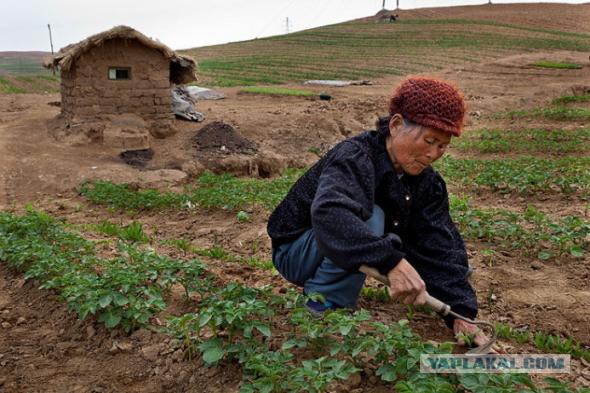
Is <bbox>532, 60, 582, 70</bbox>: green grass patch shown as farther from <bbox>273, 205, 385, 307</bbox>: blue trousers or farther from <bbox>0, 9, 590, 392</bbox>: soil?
<bbox>273, 205, 385, 307</bbox>: blue trousers

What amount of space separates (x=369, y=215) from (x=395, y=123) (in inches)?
18.0

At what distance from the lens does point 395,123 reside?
110 inches

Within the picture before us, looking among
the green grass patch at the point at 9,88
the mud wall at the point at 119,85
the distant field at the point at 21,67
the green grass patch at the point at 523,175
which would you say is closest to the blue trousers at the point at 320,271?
the green grass patch at the point at 523,175

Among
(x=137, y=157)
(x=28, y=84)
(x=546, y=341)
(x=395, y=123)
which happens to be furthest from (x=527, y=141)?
(x=28, y=84)

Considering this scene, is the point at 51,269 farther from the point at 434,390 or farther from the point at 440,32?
the point at 440,32

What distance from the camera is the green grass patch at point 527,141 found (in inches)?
367

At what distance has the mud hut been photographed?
379 inches

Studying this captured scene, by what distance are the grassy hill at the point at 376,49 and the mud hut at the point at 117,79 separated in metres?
9.32

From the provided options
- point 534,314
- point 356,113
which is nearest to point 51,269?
point 534,314

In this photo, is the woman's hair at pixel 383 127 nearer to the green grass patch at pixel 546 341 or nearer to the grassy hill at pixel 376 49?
the green grass patch at pixel 546 341

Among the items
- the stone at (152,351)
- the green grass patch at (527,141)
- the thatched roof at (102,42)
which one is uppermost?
the thatched roof at (102,42)

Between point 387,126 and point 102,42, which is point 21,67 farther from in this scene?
point 387,126

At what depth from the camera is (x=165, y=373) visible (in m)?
2.86

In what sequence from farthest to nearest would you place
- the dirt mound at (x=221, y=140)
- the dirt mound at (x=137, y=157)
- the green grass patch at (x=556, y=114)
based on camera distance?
the green grass patch at (x=556, y=114) → the dirt mound at (x=221, y=140) → the dirt mound at (x=137, y=157)
